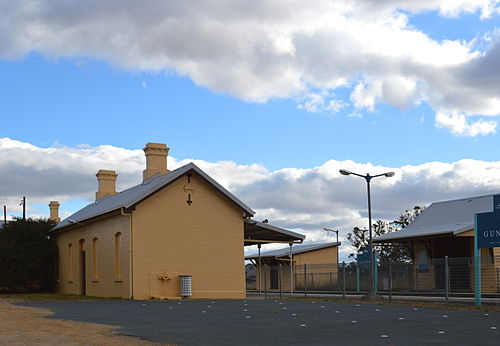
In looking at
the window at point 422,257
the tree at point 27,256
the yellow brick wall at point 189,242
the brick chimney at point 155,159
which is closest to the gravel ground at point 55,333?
the yellow brick wall at point 189,242

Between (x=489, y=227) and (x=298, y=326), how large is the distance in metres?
11.0

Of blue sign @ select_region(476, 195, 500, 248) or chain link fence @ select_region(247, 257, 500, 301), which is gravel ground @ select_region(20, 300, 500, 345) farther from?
chain link fence @ select_region(247, 257, 500, 301)

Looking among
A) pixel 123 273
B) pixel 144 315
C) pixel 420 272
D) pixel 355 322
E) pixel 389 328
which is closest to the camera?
pixel 389 328

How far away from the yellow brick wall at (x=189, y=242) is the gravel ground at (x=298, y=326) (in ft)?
28.4

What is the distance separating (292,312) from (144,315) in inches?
162

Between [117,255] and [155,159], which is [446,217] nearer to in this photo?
[155,159]

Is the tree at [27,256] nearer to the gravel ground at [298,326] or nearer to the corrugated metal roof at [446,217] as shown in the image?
the corrugated metal roof at [446,217]

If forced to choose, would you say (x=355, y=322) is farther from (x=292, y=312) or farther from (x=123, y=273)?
(x=123, y=273)

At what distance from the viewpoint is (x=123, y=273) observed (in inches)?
1204

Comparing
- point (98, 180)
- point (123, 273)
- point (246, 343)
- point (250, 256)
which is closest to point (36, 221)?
point (98, 180)

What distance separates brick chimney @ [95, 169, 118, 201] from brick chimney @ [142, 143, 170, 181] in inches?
325

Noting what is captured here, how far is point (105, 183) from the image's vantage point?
148 ft

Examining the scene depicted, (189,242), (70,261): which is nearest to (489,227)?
(189,242)

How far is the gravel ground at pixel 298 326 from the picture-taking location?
503 inches
